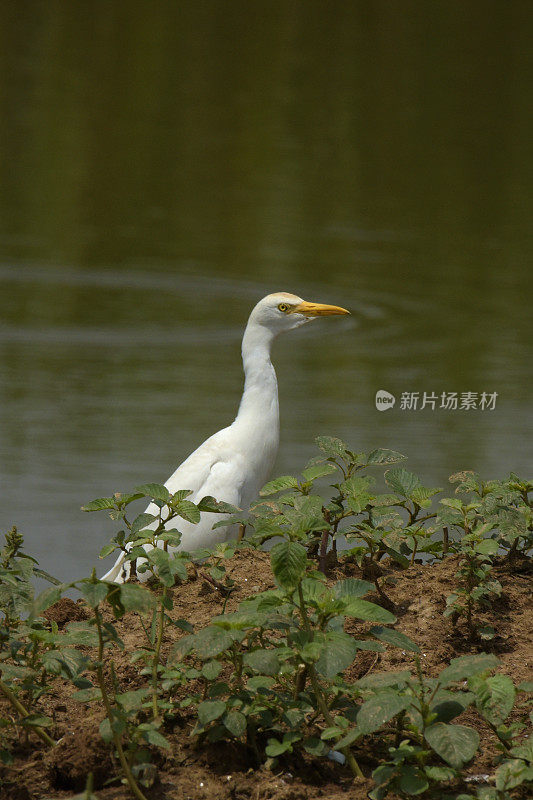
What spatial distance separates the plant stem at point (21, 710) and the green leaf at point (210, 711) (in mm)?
297

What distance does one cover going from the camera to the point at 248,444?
14.6 feet

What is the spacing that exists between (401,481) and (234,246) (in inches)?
239

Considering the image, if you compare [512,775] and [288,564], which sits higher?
[288,564]

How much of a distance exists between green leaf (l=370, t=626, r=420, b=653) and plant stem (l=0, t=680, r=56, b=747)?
23.3 inches

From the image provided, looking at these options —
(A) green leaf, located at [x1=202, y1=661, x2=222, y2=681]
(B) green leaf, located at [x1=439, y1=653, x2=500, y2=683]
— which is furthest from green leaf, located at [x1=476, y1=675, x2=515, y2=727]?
(A) green leaf, located at [x1=202, y1=661, x2=222, y2=681]

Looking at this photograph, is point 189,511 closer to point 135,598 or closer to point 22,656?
point 22,656

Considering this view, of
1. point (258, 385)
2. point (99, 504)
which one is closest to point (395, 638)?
point (99, 504)

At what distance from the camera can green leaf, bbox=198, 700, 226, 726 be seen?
2049mm

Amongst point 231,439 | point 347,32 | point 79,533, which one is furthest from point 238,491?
point 347,32

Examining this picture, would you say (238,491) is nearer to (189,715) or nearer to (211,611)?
(211,611)

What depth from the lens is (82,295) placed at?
7.62 m

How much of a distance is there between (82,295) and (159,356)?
4.60ft

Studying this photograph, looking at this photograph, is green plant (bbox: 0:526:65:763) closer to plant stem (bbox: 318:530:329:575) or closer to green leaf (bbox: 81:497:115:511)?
green leaf (bbox: 81:497:115:511)

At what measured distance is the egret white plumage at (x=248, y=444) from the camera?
4.26 m
